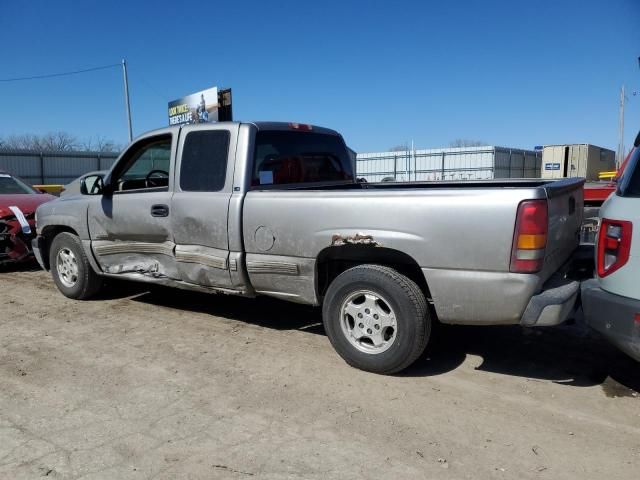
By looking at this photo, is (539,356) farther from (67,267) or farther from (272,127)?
(67,267)

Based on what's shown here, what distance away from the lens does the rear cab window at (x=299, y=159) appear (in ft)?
15.7

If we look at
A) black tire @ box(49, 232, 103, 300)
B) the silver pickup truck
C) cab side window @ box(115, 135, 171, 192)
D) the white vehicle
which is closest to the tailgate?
the silver pickup truck

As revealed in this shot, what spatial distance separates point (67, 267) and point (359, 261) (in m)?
3.99

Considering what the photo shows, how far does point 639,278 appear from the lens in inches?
120

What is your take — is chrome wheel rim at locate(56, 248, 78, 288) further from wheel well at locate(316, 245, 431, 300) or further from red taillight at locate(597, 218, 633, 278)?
red taillight at locate(597, 218, 633, 278)

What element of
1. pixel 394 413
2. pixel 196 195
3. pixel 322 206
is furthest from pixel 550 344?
pixel 196 195

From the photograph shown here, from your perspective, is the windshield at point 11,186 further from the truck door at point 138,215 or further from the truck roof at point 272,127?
the truck roof at point 272,127

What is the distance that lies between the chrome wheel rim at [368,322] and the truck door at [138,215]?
6.41ft

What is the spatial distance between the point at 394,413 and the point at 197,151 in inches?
117

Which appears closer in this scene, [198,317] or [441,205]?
[441,205]

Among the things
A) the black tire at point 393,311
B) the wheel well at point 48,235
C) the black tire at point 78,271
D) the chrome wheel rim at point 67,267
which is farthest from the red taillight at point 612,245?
the wheel well at point 48,235

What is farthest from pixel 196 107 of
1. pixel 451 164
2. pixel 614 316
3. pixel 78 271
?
pixel 614 316

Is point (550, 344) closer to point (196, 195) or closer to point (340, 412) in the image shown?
point (340, 412)

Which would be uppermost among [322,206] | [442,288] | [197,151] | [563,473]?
[197,151]
